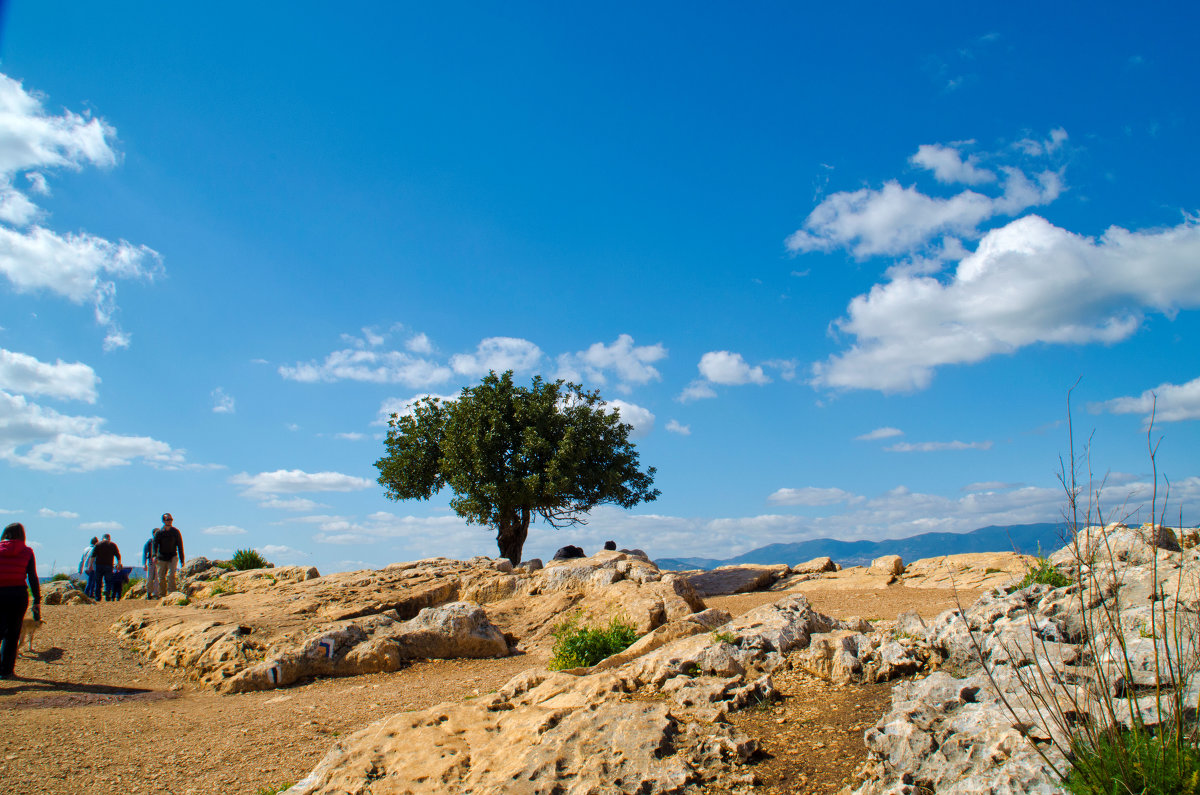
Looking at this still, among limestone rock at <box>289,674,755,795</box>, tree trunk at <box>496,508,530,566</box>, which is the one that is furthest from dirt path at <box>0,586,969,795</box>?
tree trunk at <box>496,508,530,566</box>

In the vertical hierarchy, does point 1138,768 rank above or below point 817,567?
above

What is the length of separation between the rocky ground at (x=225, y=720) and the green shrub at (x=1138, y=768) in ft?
4.53

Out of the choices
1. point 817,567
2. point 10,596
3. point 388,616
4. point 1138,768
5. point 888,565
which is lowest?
point 817,567

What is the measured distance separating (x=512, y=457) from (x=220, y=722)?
17.1 meters

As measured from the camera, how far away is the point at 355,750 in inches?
221

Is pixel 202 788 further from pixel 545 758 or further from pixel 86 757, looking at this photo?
pixel 545 758

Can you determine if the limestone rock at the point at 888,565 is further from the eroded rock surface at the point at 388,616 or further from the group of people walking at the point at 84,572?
the group of people walking at the point at 84,572

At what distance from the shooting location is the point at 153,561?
716 inches

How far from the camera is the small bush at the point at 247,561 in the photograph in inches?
982

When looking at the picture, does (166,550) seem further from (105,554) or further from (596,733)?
(596,733)

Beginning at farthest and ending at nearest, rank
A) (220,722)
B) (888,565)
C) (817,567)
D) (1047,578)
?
(817,567) < (888,565) < (220,722) < (1047,578)

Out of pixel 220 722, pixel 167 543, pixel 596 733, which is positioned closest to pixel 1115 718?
pixel 596 733

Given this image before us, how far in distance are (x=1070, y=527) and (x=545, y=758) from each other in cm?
362

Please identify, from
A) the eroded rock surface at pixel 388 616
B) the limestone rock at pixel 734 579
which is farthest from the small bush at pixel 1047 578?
the limestone rock at pixel 734 579
